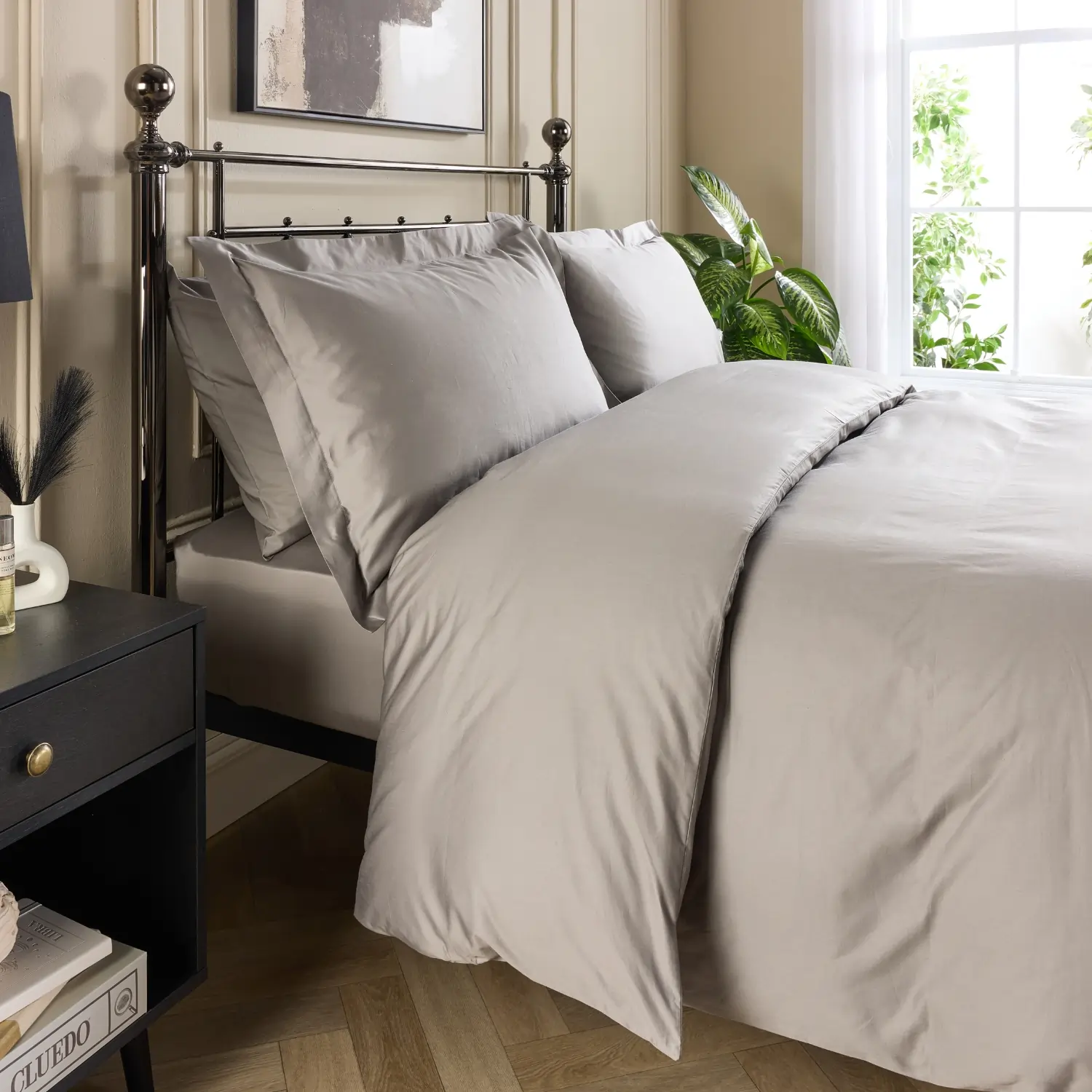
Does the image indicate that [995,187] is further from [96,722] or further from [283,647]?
[96,722]

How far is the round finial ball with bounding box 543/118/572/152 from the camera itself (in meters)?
2.85

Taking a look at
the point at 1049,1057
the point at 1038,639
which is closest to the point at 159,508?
the point at 1038,639

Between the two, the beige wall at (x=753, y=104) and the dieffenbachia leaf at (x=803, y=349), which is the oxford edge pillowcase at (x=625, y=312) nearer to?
the dieffenbachia leaf at (x=803, y=349)

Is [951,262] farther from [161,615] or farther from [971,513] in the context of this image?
[161,615]

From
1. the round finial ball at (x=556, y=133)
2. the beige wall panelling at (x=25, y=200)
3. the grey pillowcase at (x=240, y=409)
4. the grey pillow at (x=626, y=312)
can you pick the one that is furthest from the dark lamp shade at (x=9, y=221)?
the round finial ball at (x=556, y=133)

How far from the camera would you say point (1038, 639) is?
1.24 meters

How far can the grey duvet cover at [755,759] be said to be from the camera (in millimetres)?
1243

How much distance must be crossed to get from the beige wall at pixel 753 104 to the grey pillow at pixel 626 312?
146 cm

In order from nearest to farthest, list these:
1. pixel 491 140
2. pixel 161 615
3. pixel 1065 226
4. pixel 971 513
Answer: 1. pixel 161 615
2. pixel 971 513
3. pixel 491 140
4. pixel 1065 226

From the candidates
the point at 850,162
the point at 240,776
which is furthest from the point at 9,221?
the point at 850,162

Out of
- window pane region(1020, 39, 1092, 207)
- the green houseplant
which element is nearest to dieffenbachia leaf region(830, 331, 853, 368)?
the green houseplant

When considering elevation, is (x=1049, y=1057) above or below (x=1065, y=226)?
below

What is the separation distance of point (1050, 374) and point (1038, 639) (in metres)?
2.87

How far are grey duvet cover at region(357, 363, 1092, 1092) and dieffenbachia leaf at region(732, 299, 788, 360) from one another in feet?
5.88
